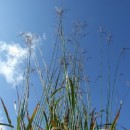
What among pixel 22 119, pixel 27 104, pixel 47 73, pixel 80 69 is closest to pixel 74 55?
pixel 80 69

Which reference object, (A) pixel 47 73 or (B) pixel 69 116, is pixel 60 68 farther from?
(B) pixel 69 116

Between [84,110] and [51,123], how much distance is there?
26cm

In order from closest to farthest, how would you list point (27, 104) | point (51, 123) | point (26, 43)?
point (51, 123)
point (27, 104)
point (26, 43)

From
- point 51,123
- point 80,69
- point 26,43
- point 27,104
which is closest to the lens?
point 51,123

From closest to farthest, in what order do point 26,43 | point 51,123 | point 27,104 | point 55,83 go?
Answer: point 51,123, point 27,104, point 55,83, point 26,43

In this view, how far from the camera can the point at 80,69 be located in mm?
1998

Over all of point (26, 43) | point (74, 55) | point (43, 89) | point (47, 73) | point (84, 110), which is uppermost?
point (26, 43)

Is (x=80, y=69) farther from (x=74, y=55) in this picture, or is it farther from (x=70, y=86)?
(x=70, y=86)

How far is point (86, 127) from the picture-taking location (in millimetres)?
1558

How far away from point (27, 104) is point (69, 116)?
0.24m

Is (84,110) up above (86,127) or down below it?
above

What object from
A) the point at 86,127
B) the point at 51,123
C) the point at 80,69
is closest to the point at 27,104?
the point at 51,123

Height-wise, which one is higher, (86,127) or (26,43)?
(26,43)

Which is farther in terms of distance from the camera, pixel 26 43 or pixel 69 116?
pixel 26 43
